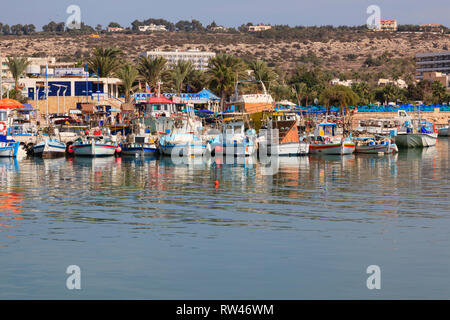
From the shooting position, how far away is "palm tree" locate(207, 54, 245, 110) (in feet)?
346

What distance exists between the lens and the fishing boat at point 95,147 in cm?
6850

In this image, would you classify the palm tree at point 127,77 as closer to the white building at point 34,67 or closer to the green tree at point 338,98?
the white building at point 34,67

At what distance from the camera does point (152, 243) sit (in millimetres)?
25438

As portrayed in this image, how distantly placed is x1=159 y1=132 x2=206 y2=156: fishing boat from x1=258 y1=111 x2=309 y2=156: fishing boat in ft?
23.0

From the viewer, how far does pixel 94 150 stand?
224 feet

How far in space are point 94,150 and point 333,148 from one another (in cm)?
2305

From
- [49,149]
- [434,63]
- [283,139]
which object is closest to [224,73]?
[283,139]

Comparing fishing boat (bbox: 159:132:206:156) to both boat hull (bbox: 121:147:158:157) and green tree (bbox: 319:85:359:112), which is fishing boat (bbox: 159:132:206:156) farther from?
green tree (bbox: 319:85:359:112)

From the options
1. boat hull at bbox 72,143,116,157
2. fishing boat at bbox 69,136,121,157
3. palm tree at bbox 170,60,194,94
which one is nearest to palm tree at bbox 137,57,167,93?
palm tree at bbox 170,60,194,94

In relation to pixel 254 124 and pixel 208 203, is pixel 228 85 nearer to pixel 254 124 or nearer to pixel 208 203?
pixel 254 124

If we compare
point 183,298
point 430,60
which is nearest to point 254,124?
point 183,298

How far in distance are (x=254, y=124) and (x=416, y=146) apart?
19312mm

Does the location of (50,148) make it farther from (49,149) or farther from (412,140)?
(412,140)

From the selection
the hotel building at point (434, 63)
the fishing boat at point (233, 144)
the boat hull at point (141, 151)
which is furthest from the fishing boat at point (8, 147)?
the hotel building at point (434, 63)
